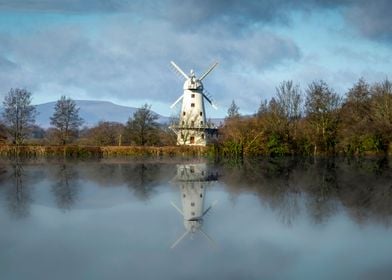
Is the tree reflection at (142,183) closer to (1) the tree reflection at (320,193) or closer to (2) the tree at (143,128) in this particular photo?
(1) the tree reflection at (320,193)

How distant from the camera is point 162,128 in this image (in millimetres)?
46125

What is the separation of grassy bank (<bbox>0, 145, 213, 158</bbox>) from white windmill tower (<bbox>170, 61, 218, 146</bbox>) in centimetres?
441

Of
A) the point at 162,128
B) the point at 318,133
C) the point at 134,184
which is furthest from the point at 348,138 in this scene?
the point at 134,184

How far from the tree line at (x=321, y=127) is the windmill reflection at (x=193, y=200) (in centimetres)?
2066

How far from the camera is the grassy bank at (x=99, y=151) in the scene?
3691 cm

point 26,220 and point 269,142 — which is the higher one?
point 269,142

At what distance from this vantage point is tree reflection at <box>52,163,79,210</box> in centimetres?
1304

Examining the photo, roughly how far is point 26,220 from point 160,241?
349 centimetres

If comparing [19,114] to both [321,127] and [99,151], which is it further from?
[321,127]

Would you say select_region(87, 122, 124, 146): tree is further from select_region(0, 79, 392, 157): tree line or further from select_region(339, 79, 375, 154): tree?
select_region(339, 79, 375, 154): tree

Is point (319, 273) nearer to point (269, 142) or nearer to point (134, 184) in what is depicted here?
point (134, 184)

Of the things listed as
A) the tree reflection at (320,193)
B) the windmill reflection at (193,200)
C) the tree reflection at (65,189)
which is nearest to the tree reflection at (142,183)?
the windmill reflection at (193,200)

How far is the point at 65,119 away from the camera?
143 feet

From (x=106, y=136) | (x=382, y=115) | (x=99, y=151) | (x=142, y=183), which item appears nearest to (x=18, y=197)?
(x=142, y=183)
